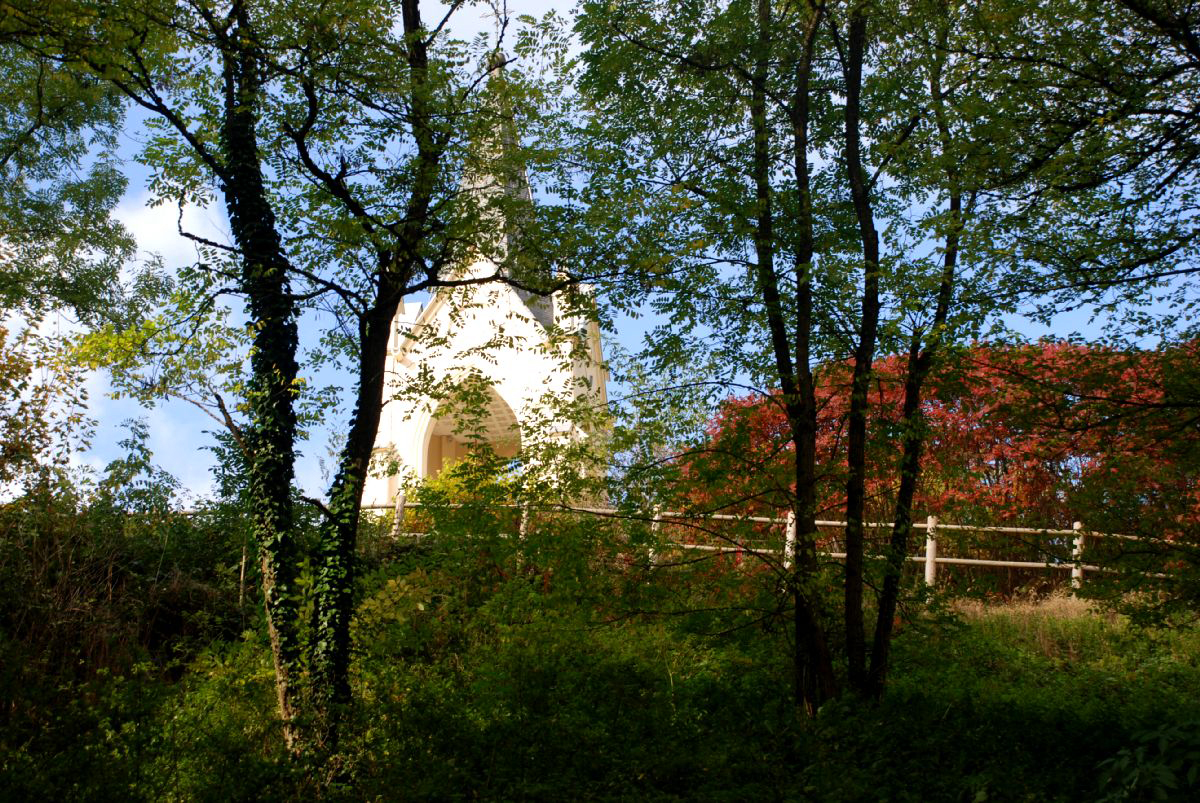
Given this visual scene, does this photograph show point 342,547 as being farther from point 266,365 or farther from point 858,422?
point 858,422

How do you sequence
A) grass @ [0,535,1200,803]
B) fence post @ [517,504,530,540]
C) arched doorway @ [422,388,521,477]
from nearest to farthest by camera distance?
grass @ [0,535,1200,803] < fence post @ [517,504,530,540] < arched doorway @ [422,388,521,477]

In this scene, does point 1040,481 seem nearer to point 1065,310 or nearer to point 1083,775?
point 1065,310

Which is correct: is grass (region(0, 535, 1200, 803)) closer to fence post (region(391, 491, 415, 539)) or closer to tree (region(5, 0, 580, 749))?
tree (region(5, 0, 580, 749))

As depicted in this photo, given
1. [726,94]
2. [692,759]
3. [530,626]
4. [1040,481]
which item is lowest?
[692,759]

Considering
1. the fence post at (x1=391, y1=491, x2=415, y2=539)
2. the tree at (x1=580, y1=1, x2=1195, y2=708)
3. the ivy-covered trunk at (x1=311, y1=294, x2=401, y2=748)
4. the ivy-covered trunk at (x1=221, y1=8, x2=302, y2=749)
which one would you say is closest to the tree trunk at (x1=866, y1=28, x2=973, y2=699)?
the tree at (x1=580, y1=1, x2=1195, y2=708)

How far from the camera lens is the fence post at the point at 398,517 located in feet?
44.0

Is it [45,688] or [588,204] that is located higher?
[588,204]

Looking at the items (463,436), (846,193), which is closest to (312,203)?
(846,193)

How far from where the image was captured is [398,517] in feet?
45.5

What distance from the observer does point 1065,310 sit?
7391 millimetres

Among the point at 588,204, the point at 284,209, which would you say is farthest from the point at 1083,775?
the point at 284,209

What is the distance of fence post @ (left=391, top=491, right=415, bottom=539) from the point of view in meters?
13.4

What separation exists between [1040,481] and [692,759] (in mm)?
8900

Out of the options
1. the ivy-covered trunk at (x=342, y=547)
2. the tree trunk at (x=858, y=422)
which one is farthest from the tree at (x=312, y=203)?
the tree trunk at (x=858, y=422)
